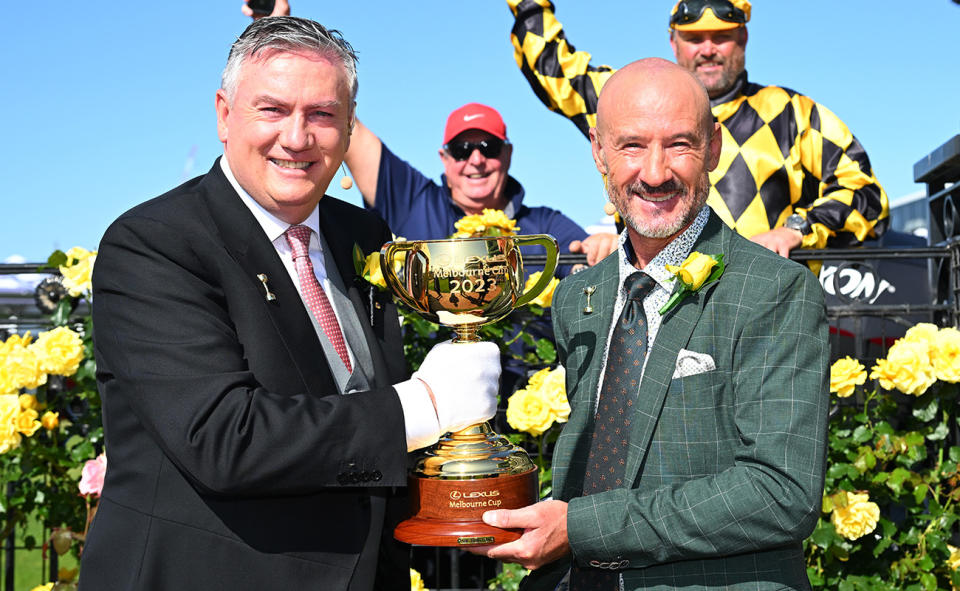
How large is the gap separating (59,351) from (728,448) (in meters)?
3.42

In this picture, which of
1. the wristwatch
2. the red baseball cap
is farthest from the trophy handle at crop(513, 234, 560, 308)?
the red baseball cap

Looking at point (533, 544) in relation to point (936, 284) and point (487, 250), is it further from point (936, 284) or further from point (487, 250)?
point (936, 284)

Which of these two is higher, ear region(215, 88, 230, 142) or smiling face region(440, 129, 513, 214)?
smiling face region(440, 129, 513, 214)

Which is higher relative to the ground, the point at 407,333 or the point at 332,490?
the point at 407,333

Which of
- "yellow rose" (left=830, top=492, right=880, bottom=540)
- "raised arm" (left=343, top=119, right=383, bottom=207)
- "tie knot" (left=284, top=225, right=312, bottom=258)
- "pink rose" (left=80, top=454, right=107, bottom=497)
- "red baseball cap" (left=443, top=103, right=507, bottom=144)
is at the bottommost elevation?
"yellow rose" (left=830, top=492, right=880, bottom=540)

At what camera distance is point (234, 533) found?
200 cm

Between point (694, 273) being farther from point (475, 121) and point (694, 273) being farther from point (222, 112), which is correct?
point (475, 121)

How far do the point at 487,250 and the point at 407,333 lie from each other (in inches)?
93.6

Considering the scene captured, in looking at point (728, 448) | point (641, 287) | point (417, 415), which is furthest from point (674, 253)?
point (417, 415)

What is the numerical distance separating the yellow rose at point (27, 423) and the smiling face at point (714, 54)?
11.3 feet

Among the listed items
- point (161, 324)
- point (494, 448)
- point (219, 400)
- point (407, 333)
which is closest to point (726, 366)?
point (494, 448)

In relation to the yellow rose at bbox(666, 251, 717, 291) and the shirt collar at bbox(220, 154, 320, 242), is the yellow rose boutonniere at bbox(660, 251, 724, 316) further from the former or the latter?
the shirt collar at bbox(220, 154, 320, 242)

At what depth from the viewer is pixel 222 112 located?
225 centimetres

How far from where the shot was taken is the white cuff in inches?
79.9
